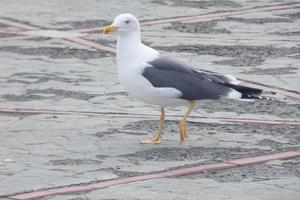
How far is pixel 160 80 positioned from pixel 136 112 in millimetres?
1484

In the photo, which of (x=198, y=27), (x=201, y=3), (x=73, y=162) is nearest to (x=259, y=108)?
(x=73, y=162)

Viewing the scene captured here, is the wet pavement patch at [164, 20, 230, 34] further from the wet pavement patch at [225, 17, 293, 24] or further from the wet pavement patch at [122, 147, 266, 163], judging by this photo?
the wet pavement patch at [122, 147, 266, 163]

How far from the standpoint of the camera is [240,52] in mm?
14484

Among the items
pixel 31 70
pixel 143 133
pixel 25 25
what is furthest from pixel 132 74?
pixel 25 25

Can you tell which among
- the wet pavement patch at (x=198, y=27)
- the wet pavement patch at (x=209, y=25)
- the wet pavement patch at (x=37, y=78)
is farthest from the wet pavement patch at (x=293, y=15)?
the wet pavement patch at (x=37, y=78)

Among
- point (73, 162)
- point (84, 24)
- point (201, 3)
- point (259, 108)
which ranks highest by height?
point (201, 3)

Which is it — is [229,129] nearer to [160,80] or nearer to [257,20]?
[160,80]

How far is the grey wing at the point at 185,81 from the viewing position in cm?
960

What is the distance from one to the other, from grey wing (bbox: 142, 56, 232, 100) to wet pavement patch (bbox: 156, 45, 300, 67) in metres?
3.92

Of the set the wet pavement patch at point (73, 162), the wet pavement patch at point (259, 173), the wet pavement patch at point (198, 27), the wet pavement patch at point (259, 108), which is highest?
the wet pavement patch at point (198, 27)

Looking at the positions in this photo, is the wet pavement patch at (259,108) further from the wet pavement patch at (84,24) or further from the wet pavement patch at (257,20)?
the wet pavement patch at (257,20)

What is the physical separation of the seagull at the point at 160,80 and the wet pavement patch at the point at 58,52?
4422 mm

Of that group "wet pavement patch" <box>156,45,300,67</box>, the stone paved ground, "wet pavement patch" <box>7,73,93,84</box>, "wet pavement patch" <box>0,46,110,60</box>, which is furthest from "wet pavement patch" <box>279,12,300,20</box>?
"wet pavement patch" <box>7,73,93,84</box>

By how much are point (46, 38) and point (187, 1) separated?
426 centimetres
